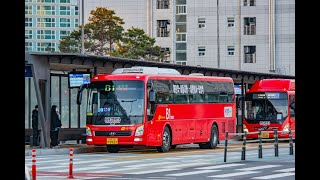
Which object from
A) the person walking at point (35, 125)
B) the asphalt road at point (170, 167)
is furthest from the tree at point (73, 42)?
the asphalt road at point (170, 167)

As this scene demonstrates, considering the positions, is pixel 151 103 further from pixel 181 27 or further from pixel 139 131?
pixel 181 27

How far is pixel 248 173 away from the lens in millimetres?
20188

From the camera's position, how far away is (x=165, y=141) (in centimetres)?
3088

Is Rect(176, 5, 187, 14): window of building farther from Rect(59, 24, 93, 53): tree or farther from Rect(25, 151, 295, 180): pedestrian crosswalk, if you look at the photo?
Rect(25, 151, 295, 180): pedestrian crosswalk

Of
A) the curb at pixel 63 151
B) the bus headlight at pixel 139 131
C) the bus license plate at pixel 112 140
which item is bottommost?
the curb at pixel 63 151

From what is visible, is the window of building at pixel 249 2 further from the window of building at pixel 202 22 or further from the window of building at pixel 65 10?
the window of building at pixel 65 10

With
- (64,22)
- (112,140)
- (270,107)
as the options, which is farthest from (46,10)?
(112,140)

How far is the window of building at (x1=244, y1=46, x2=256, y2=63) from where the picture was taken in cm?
7294

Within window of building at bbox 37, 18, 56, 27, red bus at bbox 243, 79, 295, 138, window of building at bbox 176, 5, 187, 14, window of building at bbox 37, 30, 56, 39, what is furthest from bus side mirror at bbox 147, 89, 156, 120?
window of building at bbox 37, 18, 56, 27

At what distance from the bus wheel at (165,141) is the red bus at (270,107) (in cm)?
1073

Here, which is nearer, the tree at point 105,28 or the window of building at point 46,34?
the tree at point 105,28

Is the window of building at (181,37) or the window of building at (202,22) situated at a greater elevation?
the window of building at (202,22)

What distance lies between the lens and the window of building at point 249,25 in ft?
238
